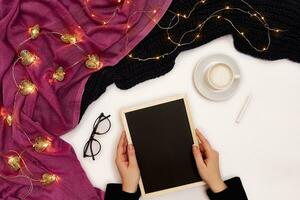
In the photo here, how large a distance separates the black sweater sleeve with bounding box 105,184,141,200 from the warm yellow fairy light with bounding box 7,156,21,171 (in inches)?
8.7

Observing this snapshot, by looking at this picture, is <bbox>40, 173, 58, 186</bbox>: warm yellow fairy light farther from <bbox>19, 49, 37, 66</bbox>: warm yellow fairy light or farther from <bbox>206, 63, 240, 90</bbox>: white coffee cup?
<bbox>206, 63, 240, 90</bbox>: white coffee cup

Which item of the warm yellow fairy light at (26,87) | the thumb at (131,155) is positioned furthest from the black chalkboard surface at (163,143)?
the warm yellow fairy light at (26,87)

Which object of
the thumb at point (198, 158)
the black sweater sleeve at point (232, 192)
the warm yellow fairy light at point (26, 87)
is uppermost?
the warm yellow fairy light at point (26, 87)

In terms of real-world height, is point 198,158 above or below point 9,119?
below

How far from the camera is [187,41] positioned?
0.97 meters

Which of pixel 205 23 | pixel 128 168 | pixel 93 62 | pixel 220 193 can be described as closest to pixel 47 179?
pixel 128 168

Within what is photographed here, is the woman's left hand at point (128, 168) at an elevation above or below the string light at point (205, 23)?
below

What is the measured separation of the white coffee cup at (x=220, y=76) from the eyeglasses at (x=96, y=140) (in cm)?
27

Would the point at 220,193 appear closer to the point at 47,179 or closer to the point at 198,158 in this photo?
the point at 198,158

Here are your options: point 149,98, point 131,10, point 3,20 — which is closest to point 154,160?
point 149,98

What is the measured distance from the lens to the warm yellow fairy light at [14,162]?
3.10 feet

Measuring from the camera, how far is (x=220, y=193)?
94cm

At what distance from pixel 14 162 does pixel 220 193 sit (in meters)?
0.50

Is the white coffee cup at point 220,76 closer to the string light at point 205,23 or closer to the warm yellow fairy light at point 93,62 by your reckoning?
the string light at point 205,23
